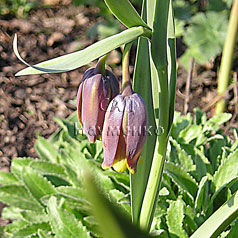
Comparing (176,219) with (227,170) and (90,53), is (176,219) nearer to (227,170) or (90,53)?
(227,170)

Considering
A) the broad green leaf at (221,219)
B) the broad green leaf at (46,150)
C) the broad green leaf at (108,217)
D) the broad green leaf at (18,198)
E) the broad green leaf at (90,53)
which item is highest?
the broad green leaf at (90,53)

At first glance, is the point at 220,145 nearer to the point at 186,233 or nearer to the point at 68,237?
the point at 186,233

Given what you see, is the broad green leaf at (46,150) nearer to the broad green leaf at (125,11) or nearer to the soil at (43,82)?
the soil at (43,82)

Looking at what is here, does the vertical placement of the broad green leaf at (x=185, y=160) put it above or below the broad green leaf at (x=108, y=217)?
below

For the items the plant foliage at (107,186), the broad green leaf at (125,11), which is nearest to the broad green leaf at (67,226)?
the plant foliage at (107,186)

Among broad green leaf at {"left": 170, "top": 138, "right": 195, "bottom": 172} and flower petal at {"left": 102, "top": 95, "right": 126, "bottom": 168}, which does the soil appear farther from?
flower petal at {"left": 102, "top": 95, "right": 126, "bottom": 168}

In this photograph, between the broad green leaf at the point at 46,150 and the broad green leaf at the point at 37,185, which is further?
the broad green leaf at the point at 46,150

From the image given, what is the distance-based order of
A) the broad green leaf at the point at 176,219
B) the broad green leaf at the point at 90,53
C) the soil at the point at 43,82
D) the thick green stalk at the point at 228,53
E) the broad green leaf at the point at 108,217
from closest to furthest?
the broad green leaf at the point at 108,217 → the broad green leaf at the point at 90,53 → the broad green leaf at the point at 176,219 → the thick green stalk at the point at 228,53 → the soil at the point at 43,82

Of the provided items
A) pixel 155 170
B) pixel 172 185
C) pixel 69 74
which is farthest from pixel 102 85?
pixel 69 74
